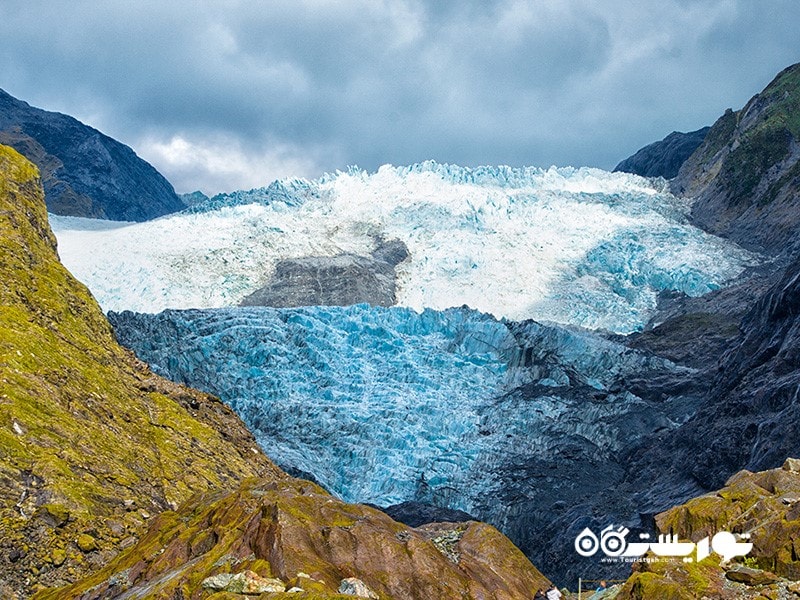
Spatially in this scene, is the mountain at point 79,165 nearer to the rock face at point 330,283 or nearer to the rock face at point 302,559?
the rock face at point 330,283

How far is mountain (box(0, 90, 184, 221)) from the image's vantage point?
150125 millimetres

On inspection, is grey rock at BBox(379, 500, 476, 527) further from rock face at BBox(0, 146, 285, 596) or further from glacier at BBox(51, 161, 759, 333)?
glacier at BBox(51, 161, 759, 333)

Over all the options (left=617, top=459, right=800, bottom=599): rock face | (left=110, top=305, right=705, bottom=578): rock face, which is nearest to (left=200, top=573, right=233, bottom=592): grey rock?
(left=617, top=459, right=800, bottom=599): rock face

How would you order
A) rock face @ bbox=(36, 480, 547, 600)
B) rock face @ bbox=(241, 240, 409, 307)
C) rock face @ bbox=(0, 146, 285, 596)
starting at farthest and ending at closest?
1. rock face @ bbox=(241, 240, 409, 307)
2. rock face @ bbox=(0, 146, 285, 596)
3. rock face @ bbox=(36, 480, 547, 600)

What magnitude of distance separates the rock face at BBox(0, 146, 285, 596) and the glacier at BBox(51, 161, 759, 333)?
4690 centimetres

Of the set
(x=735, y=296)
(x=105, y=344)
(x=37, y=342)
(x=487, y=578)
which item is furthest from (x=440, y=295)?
(x=487, y=578)

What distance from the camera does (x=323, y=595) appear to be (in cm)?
827

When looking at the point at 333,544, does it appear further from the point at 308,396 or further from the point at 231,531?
the point at 308,396

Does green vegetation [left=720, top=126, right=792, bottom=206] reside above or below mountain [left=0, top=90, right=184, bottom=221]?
below

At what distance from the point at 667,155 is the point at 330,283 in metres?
88.0

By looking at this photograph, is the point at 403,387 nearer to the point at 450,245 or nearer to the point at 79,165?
the point at 450,245

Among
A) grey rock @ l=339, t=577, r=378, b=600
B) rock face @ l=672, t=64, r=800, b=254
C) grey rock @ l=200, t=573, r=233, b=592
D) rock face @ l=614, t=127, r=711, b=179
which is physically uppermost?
rock face @ l=614, t=127, r=711, b=179

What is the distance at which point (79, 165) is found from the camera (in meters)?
158

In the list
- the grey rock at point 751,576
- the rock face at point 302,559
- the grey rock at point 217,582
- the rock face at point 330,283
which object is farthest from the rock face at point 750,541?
the rock face at point 330,283
